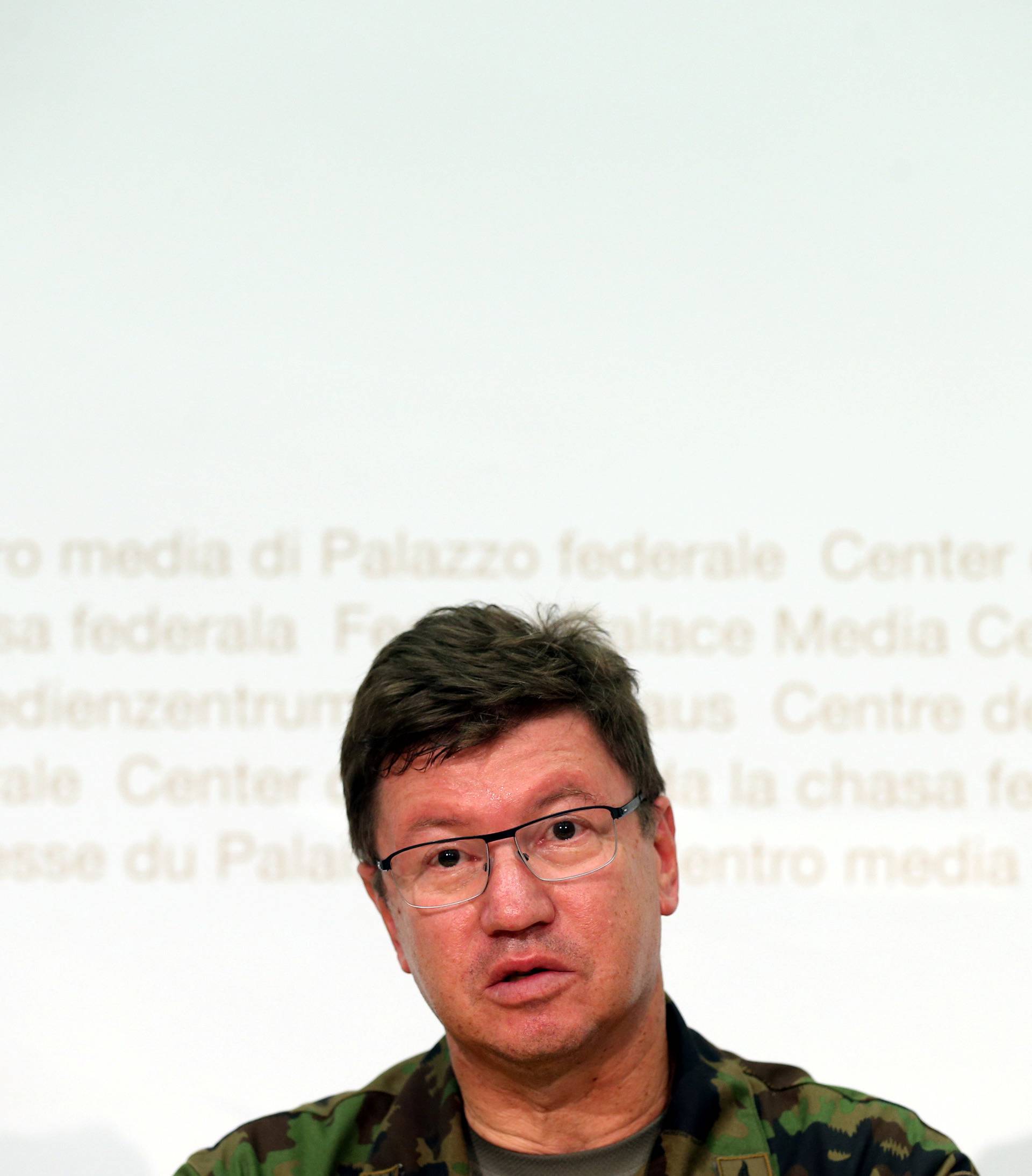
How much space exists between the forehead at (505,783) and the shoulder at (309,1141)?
43cm

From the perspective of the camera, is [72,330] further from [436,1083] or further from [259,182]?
[436,1083]

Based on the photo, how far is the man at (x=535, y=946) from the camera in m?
1.72

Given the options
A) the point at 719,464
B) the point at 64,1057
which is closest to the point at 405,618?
the point at 719,464

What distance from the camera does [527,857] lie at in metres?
1.75

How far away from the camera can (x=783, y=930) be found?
11.4 ft

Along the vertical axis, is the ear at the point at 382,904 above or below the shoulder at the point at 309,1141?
above

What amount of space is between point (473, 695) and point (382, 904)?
13.6 inches

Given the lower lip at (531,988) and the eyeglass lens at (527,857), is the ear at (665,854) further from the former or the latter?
the lower lip at (531,988)

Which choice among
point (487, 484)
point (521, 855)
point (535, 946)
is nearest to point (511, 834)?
point (521, 855)

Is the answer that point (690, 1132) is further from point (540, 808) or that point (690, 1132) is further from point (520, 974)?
point (540, 808)

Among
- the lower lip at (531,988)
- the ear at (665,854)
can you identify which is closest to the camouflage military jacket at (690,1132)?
the ear at (665,854)

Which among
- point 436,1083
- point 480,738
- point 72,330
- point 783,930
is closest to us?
point 480,738

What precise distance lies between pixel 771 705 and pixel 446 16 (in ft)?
6.49

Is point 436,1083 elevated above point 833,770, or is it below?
below
